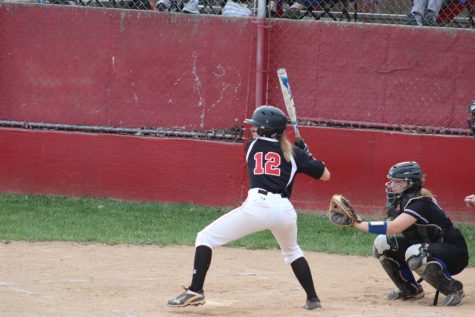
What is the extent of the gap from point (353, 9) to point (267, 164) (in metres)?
5.25

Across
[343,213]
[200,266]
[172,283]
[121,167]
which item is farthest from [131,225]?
[343,213]

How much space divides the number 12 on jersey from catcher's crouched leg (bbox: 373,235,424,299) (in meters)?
1.14

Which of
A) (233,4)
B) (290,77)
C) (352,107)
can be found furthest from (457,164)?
(233,4)

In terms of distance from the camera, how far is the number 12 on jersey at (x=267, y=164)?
6.94 m

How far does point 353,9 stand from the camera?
1171 centimetres

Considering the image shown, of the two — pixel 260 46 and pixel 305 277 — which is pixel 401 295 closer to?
pixel 305 277

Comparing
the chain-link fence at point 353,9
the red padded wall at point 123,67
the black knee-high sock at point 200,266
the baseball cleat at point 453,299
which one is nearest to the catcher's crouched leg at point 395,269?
the baseball cleat at point 453,299

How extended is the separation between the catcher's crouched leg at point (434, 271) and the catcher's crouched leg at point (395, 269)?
0.74ft

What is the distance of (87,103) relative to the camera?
11.8 metres

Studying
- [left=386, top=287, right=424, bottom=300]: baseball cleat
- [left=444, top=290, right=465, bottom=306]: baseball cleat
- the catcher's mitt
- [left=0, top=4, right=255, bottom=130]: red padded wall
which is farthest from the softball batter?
[left=0, top=4, right=255, bottom=130]: red padded wall

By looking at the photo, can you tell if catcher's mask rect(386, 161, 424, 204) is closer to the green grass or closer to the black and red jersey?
the black and red jersey

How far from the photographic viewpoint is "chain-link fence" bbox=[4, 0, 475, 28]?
11.2 meters

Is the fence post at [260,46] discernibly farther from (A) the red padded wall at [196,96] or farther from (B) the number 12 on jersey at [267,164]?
(B) the number 12 on jersey at [267,164]

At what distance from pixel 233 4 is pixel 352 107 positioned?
1.94 metres
